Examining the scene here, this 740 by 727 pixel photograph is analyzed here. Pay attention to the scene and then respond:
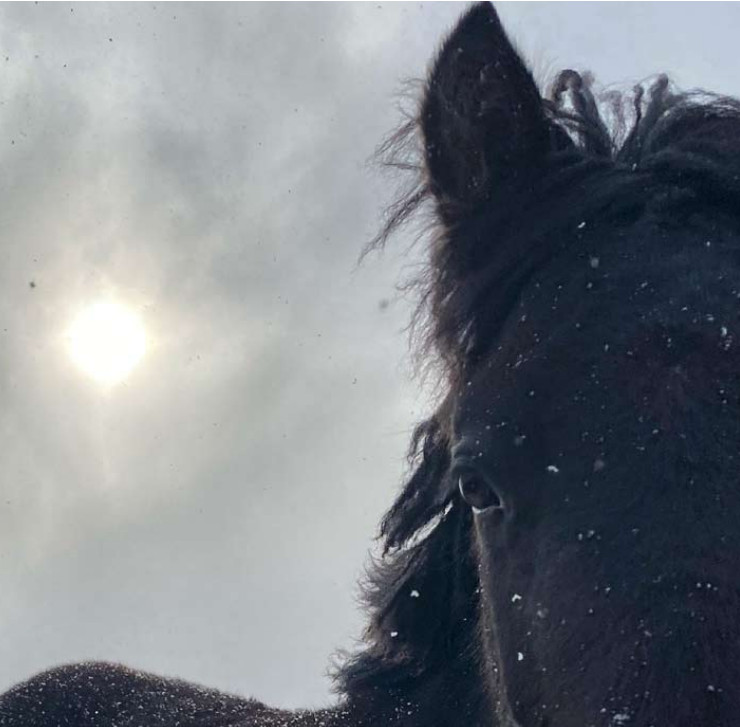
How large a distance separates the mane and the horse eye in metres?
0.52

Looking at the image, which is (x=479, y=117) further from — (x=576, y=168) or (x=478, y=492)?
(x=478, y=492)

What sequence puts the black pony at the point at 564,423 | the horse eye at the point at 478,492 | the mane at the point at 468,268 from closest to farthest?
1. the black pony at the point at 564,423
2. the horse eye at the point at 478,492
3. the mane at the point at 468,268

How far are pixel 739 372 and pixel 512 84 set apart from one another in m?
1.33

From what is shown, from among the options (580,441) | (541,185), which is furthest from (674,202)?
(580,441)

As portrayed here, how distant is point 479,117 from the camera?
3.43 metres

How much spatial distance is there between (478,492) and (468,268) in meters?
0.89

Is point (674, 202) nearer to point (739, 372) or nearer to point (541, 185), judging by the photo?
point (541, 185)

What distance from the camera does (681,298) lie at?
9.30 ft

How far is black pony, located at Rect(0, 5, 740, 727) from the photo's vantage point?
2.39 metres

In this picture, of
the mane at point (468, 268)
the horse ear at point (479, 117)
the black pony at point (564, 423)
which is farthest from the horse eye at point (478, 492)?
the horse ear at point (479, 117)

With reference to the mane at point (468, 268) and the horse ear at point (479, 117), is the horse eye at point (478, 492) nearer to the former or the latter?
the mane at point (468, 268)

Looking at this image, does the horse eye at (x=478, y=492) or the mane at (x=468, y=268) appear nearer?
the horse eye at (x=478, y=492)

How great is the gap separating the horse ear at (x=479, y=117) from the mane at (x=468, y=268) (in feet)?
0.22

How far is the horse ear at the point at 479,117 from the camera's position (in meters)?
3.36
